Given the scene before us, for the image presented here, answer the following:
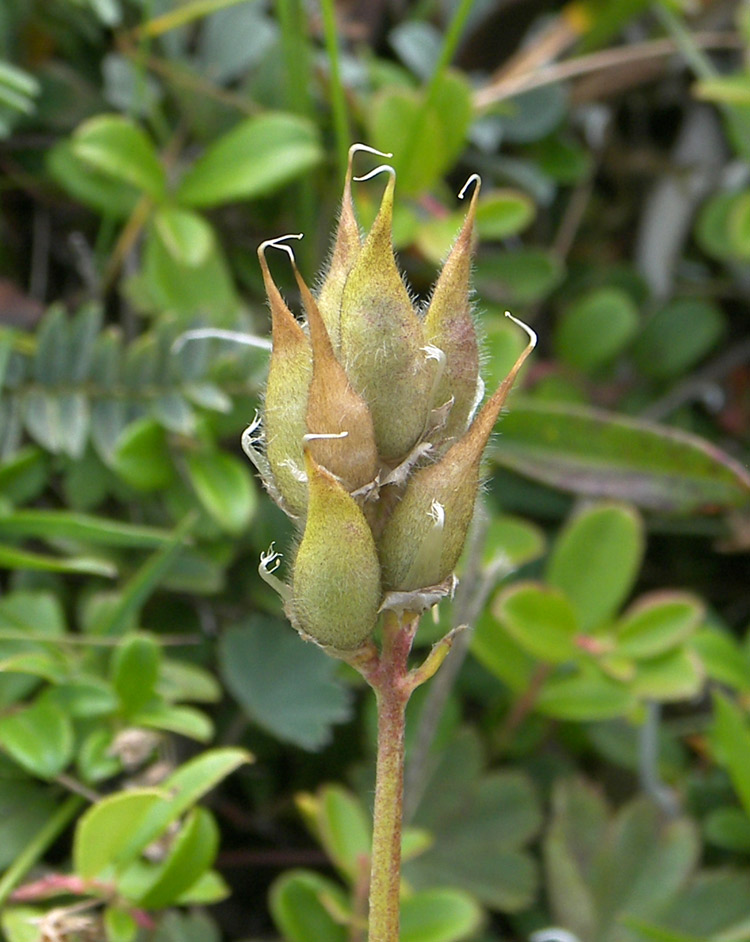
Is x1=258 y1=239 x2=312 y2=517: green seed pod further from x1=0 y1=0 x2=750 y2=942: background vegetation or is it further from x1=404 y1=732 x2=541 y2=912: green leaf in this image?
x1=404 y1=732 x2=541 y2=912: green leaf

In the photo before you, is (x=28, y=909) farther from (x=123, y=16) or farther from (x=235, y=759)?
(x=123, y=16)

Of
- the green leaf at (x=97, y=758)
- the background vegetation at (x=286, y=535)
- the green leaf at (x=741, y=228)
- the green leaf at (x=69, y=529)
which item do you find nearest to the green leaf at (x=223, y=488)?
the background vegetation at (x=286, y=535)

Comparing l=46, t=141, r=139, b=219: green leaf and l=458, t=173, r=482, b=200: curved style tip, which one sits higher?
l=458, t=173, r=482, b=200: curved style tip

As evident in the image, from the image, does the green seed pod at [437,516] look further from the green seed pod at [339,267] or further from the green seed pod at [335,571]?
the green seed pod at [339,267]

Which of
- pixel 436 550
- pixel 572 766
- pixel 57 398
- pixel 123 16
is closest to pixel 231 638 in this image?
pixel 57 398

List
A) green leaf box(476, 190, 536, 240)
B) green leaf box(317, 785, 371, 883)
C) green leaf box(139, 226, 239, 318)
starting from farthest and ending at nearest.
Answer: green leaf box(476, 190, 536, 240)
green leaf box(139, 226, 239, 318)
green leaf box(317, 785, 371, 883)

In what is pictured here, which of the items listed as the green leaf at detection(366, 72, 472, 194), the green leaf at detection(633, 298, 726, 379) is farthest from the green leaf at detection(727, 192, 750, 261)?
the green leaf at detection(366, 72, 472, 194)

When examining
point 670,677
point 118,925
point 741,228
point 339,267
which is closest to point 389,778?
point 339,267
